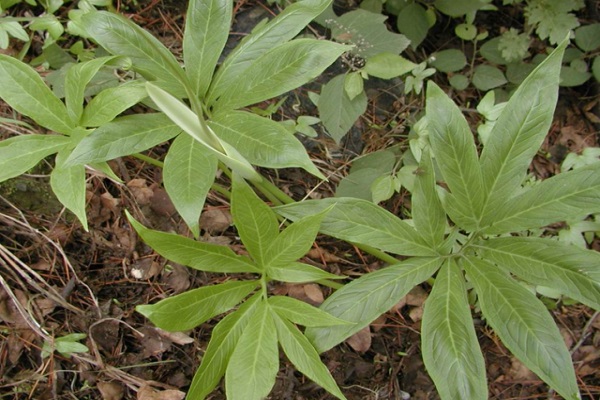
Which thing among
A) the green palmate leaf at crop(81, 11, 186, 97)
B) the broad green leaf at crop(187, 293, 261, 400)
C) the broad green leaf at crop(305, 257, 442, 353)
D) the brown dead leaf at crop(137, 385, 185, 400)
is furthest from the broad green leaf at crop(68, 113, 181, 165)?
the brown dead leaf at crop(137, 385, 185, 400)

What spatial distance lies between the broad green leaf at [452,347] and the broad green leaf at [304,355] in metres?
0.23

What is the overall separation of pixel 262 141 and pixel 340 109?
1.72 ft

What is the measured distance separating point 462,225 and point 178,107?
2.58 feet

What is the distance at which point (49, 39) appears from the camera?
181 cm

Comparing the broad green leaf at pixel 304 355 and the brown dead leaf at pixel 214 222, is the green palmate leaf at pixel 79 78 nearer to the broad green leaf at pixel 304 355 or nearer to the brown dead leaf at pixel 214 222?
the brown dead leaf at pixel 214 222

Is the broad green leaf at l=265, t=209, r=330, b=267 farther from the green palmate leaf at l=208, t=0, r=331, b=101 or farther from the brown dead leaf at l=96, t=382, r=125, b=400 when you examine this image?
the brown dead leaf at l=96, t=382, r=125, b=400

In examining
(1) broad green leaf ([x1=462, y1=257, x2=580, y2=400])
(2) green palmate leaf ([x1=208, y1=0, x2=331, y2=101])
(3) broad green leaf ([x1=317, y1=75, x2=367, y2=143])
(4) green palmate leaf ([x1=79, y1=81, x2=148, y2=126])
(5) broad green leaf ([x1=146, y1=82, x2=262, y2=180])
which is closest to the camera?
(5) broad green leaf ([x1=146, y1=82, x2=262, y2=180])

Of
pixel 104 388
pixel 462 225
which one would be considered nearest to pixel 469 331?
pixel 462 225

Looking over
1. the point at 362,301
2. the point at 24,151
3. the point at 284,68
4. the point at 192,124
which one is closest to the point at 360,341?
the point at 362,301

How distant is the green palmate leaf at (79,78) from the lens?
128 cm

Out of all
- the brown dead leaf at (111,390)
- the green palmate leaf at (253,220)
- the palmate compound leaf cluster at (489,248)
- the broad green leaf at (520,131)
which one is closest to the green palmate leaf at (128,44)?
the green palmate leaf at (253,220)

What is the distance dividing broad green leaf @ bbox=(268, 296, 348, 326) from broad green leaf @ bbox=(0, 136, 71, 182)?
0.68m

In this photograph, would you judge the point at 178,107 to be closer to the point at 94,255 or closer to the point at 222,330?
the point at 222,330

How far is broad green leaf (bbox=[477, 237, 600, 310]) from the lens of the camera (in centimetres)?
120
